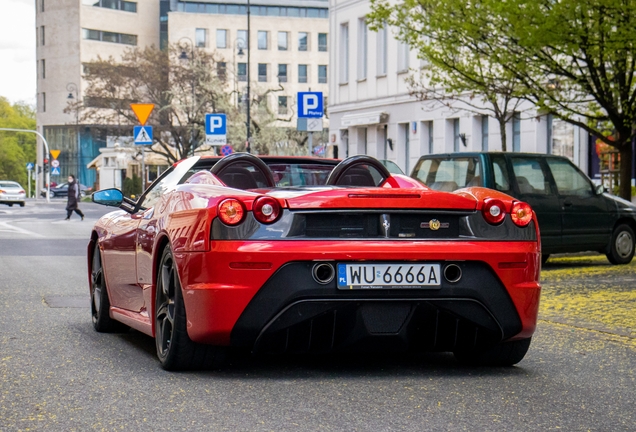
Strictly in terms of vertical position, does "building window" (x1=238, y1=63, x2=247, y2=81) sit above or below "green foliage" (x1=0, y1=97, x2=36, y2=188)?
above

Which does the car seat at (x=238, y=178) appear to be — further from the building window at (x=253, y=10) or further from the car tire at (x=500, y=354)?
the building window at (x=253, y=10)

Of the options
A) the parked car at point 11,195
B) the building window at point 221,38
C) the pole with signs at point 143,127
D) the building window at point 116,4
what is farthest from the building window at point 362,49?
the building window at point 116,4

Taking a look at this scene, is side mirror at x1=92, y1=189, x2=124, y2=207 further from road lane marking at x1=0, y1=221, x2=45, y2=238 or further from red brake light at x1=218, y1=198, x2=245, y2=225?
road lane marking at x1=0, y1=221, x2=45, y2=238

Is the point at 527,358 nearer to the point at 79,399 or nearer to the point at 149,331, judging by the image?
the point at 149,331

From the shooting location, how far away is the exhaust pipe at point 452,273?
6371mm

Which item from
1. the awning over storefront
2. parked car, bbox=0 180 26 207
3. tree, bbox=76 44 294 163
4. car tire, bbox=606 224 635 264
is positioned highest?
tree, bbox=76 44 294 163

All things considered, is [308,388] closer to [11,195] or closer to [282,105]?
[11,195]

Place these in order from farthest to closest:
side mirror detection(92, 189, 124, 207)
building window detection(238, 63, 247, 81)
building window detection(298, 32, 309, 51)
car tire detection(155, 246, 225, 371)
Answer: building window detection(298, 32, 309, 51) < building window detection(238, 63, 247, 81) < side mirror detection(92, 189, 124, 207) < car tire detection(155, 246, 225, 371)

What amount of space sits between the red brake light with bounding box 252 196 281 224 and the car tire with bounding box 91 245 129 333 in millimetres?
2728

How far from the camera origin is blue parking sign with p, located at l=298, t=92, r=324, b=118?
26953mm

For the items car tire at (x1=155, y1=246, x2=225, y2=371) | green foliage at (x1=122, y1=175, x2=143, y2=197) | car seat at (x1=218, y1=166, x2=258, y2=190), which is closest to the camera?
car tire at (x1=155, y1=246, x2=225, y2=371)

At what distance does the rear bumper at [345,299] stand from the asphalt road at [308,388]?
9.4 inches

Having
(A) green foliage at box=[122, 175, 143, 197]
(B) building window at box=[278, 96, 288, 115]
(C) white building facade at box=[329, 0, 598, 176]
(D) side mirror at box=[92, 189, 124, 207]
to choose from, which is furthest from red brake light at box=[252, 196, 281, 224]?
(B) building window at box=[278, 96, 288, 115]

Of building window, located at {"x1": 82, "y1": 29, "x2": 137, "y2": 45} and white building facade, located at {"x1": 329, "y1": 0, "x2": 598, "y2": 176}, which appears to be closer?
white building facade, located at {"x1": 329, "y1": 0, "x2": 598, "y2": 176}
